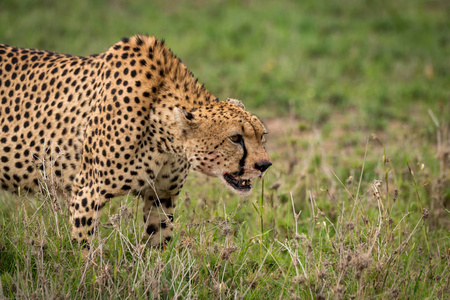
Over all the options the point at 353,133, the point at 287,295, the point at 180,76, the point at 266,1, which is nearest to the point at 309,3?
the point at 266,1

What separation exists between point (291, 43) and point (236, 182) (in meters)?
5.51

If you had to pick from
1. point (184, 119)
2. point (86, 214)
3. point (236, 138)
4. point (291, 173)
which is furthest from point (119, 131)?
point (291, 173)

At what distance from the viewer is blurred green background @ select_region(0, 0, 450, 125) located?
6.86 m

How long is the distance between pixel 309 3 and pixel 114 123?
7.48m

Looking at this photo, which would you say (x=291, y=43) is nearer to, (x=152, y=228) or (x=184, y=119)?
(x=152, y=228)

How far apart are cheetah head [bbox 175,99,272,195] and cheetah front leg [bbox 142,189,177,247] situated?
44cm

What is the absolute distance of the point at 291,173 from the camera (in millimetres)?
4617

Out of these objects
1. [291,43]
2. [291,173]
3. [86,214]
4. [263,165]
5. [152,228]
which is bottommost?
[152,228]

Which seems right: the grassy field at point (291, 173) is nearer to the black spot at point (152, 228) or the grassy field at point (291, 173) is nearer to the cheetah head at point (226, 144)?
the black spot at point (152, 228)

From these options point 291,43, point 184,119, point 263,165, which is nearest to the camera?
point 263,165

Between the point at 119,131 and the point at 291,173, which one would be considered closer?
the point at 119,131

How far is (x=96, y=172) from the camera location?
3111 millimetres

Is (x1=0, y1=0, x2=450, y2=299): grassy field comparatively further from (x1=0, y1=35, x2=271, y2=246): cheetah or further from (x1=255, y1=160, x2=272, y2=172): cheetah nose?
(x1=255, y1=160, x2=272, y2=172): cheetah nose

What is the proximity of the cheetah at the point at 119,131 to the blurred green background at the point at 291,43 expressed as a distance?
3.05 meters
